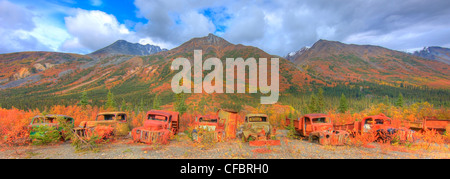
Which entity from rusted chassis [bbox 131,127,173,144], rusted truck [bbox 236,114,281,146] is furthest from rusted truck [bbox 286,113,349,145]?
rusted chassis [bbox 131,127,173,144]

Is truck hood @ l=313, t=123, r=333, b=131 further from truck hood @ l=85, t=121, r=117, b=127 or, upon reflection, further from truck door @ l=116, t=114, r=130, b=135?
truck hood @ l=85, t=121, r=117, b=127

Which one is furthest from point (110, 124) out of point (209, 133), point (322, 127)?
point (322, 127)

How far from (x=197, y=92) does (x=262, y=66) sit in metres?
75.3

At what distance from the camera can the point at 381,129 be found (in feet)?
42.8

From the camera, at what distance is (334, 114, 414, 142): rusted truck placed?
1193 centimetres

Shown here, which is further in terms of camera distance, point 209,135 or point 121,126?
point 121,126

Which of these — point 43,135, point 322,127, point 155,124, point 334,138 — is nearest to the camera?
point 43,135

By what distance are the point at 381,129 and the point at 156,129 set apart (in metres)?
14.4

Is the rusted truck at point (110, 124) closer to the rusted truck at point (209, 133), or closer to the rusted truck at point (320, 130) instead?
the rusted truck at point (209, 133)

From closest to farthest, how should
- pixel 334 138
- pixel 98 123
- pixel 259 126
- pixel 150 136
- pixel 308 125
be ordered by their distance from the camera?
pixel 334 138 < pixel 150 136 < pixel 98 123 < pixel 259 126 < pixel 308 125

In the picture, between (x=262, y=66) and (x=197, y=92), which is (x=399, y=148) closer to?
(x=197, y=92)

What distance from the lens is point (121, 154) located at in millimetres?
9109

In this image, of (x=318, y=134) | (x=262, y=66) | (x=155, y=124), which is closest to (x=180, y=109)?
(x=155, y=124)

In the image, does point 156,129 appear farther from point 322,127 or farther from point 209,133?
point 322,127
